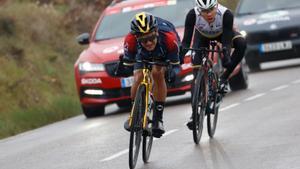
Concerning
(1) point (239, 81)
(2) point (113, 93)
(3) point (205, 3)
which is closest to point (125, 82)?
(2) point (113, 93)

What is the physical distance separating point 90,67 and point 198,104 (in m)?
5.67

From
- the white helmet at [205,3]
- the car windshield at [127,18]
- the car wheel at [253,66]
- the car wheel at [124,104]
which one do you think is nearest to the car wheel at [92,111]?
the car wheel at [124,104]

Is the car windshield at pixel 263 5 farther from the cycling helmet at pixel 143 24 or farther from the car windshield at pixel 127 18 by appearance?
the cycling helmet at pixel 143 24

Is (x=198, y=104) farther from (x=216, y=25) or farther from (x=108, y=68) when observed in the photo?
(x=108, y=68)

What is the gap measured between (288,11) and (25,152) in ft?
36.1

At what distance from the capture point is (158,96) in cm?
1131

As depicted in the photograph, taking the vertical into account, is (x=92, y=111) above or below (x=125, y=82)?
below

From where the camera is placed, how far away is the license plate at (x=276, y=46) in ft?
73.7

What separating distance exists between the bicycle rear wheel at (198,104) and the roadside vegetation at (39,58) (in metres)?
5.59

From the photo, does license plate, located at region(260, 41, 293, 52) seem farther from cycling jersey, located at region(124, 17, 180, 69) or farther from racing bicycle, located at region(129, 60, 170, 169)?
racing bicycle, located at region(129, 60, 170, 169)

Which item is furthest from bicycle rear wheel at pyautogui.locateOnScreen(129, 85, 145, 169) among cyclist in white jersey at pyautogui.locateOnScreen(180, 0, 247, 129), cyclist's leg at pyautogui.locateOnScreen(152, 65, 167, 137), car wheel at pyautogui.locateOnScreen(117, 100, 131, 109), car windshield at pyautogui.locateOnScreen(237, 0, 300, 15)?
car windshield at pyautogui.locateOnScreen(237, 0, 300, 15)

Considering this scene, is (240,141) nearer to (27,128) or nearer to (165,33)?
(165,33)

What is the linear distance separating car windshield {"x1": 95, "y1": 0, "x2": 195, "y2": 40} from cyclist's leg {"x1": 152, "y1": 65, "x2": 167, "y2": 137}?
281 inches

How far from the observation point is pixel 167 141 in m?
12.8
